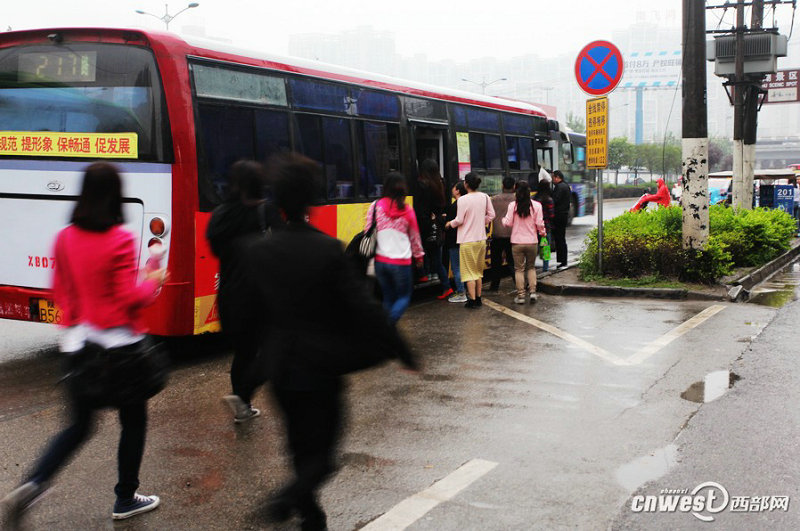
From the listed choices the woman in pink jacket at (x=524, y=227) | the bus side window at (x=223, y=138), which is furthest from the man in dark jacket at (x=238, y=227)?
the woman in pink jacket at (x=524, y=227)

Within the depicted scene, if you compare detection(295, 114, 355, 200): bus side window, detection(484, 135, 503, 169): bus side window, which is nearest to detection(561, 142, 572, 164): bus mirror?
detection(484, 135, 503, 169): bus side window

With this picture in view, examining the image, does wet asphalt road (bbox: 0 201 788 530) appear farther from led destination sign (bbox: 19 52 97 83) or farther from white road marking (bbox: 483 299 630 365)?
led destination sign (bbox: 19 52 97 83)

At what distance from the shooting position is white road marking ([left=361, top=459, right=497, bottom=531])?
3768 millimetres

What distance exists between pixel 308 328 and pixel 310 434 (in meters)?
0.43

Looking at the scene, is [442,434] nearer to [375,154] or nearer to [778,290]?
[375,154]

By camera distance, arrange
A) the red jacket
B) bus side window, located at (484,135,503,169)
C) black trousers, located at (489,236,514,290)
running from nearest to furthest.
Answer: the red jacket → black trousers, located at (489,236,514,290) → bus side window, located at (484,135,503,169)

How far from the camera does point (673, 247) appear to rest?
10.9 meters

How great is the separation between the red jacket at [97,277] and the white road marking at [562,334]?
→ 4.53m

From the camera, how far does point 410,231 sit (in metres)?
7.45

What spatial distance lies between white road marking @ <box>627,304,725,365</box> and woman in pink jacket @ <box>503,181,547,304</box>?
6.67ft

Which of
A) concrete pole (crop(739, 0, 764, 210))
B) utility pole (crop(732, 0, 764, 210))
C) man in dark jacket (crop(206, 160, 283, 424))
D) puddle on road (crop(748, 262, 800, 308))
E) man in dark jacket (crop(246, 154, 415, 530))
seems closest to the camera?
man in dark jacket (crop(246, 154, 415, 530))

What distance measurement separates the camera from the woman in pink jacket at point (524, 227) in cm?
993

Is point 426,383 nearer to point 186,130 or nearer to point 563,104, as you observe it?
point 186,130

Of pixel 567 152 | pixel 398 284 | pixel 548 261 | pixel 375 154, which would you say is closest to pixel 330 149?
pixel 375 154
